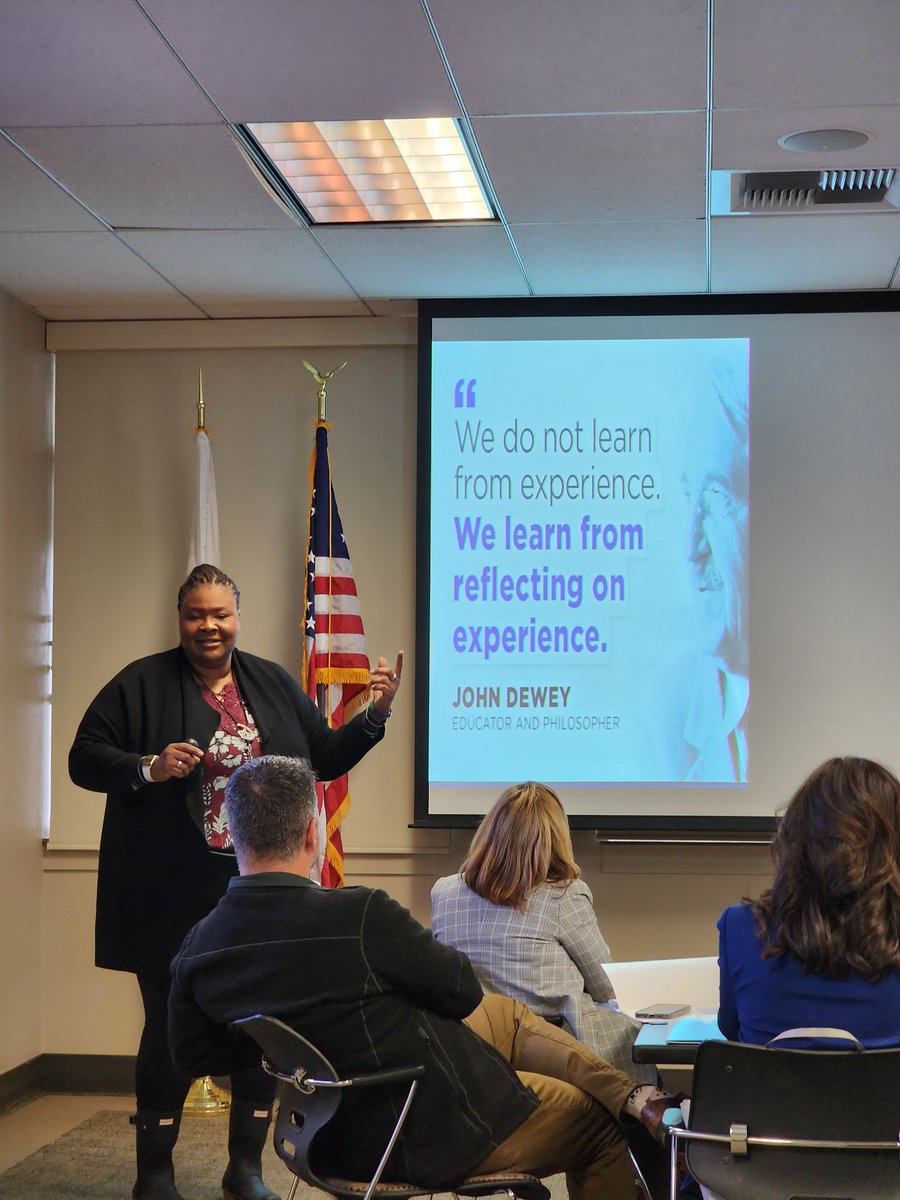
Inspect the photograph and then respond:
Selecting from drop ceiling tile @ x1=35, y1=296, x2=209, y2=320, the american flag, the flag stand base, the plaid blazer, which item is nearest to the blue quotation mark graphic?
the american flag

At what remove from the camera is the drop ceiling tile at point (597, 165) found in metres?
3.62

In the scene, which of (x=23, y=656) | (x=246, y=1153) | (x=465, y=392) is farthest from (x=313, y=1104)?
(x=465, y=392)

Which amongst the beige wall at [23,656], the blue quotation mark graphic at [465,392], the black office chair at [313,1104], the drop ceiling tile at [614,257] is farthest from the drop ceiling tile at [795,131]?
the beige wall at [23,656]

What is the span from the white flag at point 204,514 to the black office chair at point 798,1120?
3.47 meters

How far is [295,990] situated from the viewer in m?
2.42

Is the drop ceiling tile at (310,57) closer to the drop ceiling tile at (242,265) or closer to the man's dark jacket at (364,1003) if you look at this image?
the drop ceiling tile at (242,265)

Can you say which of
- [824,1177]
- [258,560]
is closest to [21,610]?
[258,560]

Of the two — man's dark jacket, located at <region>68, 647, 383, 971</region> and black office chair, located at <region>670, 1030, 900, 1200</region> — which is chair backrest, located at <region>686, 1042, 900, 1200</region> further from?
man's dark jacket, located at <region>68, 647, 383, 971</region>

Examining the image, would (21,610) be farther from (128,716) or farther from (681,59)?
(681,59)

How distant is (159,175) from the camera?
13.0 feet

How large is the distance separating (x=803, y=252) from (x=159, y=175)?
2171 millimetres

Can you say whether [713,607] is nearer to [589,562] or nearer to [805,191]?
[589,562]

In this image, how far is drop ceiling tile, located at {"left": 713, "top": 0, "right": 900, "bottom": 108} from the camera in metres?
2.97

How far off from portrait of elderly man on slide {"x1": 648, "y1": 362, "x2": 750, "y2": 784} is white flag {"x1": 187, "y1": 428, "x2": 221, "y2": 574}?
1811mm
